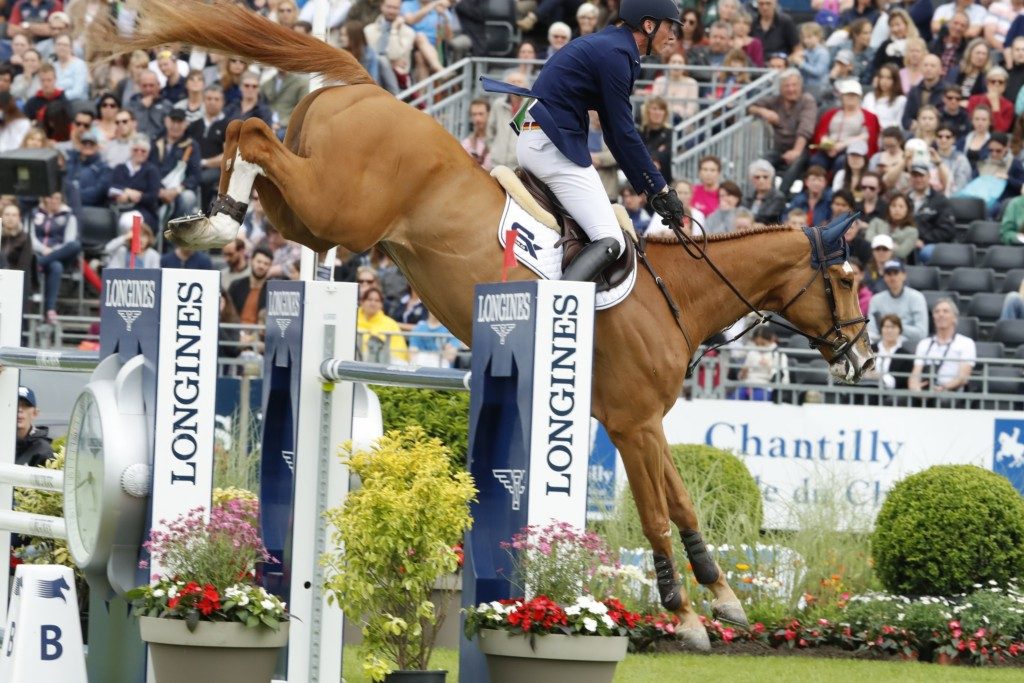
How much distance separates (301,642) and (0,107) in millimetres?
12326

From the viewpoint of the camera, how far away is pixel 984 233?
15.4 meters

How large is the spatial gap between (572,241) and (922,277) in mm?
8278

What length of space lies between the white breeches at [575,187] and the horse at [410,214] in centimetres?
23

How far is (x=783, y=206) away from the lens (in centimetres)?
1543

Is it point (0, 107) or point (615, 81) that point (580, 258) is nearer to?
point (615, 81)

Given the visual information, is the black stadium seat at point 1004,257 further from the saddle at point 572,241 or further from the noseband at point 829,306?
the saddle at point 572,241

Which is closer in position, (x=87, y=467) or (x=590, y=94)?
(x=87, y=467)

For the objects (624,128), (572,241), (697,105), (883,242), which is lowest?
(572,241)

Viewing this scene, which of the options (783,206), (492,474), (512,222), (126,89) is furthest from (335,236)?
(126,89)

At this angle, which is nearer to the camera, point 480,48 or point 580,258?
point 580,258

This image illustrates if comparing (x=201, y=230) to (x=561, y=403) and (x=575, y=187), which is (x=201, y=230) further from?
(x=561, y=403)

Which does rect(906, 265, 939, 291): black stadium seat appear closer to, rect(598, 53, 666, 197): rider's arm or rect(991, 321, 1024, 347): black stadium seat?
rect(991, 321, 1024, 347): black stadium seat

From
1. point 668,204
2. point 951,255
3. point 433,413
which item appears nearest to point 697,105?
point 951,255

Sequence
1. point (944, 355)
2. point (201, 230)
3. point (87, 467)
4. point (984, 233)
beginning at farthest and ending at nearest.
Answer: point (984, 233) < point (944, 355) < point (201, 230) < point (87, 467)
